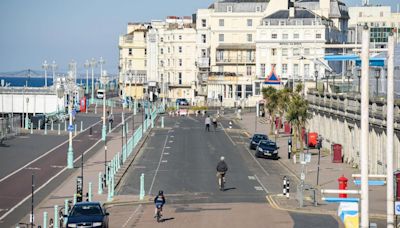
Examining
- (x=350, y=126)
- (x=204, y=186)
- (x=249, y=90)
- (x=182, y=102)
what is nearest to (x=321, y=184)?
(x=204, y=186)

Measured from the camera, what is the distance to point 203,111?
4882 inches

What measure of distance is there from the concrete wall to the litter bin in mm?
455

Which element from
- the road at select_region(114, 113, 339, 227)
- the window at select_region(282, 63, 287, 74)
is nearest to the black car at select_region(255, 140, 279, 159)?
the road at select_region(114, 113, 339, 227)

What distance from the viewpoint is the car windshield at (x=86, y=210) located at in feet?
111

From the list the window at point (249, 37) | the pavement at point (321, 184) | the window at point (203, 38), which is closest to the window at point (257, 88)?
the window at point (249, 37)

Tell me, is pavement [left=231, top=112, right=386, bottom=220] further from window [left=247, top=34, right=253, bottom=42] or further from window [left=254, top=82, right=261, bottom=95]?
window [left=247, top=34, right=253, bottom=42]

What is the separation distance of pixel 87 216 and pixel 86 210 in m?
0.65

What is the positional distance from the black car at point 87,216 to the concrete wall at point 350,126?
1736 cm

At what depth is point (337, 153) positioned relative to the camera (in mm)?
60312

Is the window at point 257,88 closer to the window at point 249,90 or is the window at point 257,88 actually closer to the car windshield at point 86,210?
the window at point 249,90

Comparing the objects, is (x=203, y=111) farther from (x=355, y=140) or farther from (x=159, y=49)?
(x=355, y=140)

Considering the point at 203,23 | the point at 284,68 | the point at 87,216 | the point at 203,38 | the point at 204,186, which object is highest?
the point at 203,23

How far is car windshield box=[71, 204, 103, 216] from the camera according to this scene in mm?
33719

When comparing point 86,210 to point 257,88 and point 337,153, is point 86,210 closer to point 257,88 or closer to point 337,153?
point 337,153
